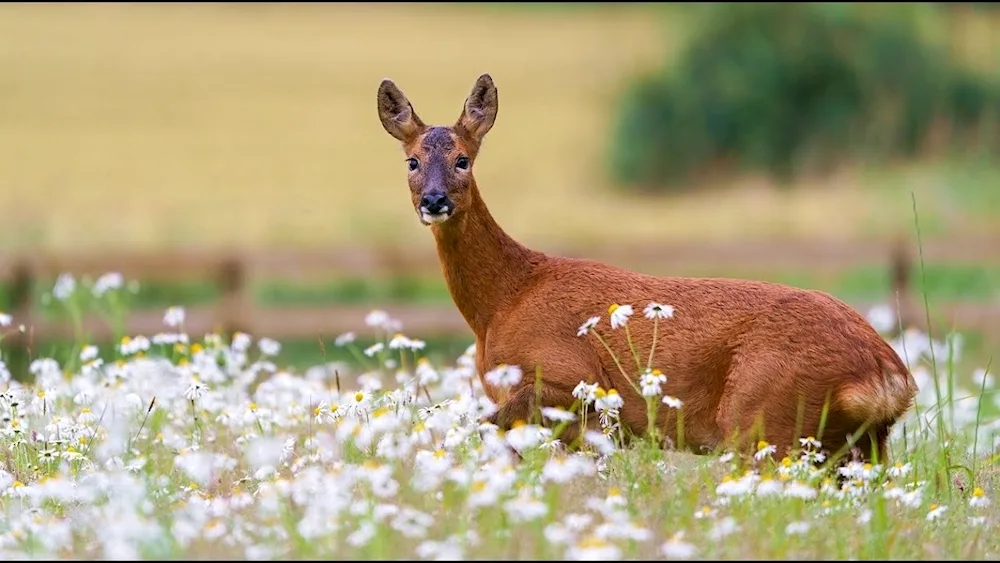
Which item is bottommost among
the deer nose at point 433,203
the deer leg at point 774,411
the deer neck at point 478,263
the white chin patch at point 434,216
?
the deer leg at point 774,411

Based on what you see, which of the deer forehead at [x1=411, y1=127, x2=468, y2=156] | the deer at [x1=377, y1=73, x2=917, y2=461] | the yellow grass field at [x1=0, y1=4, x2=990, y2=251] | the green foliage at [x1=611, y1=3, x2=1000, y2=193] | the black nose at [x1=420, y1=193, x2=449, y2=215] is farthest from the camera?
the green foliage at [x1=611, y1=3, x2=1000, y2=193]

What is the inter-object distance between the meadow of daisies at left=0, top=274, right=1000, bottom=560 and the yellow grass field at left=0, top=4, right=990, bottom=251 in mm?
13771

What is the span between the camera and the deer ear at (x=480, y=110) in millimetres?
7412

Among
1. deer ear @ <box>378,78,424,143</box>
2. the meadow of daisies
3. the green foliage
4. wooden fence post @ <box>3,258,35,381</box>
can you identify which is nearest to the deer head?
deer ear @ <box>378,78,424,143</box>

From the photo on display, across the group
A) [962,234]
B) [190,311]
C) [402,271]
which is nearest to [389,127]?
[190,311]

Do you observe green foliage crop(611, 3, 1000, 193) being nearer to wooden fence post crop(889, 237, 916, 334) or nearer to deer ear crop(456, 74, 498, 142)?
wooden fence post crop(889, 237, 916, 334)

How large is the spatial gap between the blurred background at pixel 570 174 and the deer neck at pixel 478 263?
655cm

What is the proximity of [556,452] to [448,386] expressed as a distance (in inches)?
69.4

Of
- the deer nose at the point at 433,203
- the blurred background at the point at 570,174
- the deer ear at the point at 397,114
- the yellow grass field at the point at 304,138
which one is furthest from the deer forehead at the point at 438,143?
the yellow grass field at the point at 304,138

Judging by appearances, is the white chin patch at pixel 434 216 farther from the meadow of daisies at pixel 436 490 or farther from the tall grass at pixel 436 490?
the tall grass at pixel 436 490

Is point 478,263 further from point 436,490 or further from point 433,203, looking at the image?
point 436,490

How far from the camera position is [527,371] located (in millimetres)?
6660

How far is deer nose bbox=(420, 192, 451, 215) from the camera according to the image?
6.85 m

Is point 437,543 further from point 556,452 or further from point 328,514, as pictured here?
point 556,452
